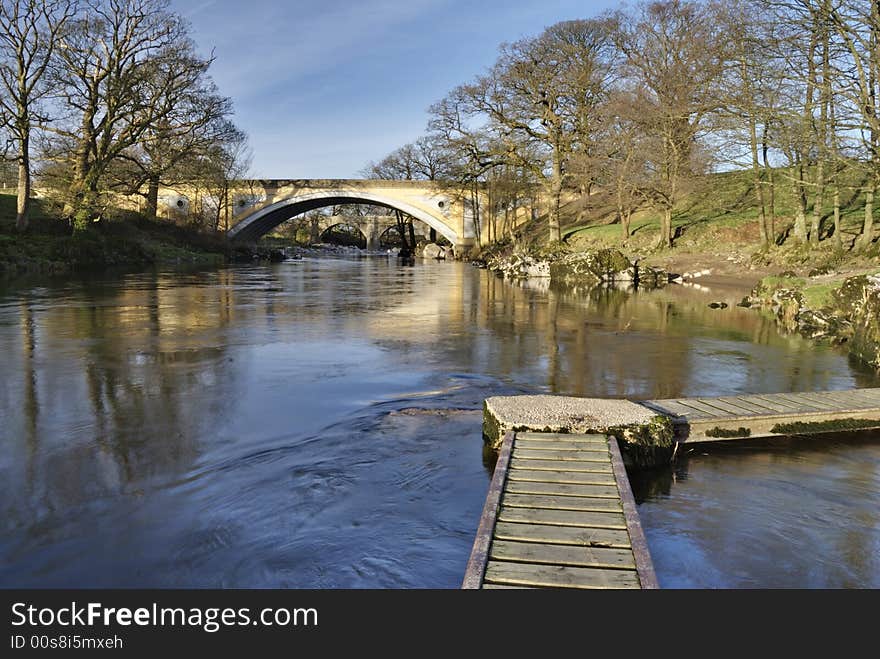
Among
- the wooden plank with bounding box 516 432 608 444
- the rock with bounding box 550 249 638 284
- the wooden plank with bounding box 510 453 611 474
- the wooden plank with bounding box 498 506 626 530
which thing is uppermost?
the rock with bounding box 550 249 638 284

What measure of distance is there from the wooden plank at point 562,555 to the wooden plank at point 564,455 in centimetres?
168

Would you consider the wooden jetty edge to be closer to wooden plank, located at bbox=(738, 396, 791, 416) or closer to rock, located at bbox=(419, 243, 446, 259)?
wooden plank, located at bbox=(738, 396, 791, 416)

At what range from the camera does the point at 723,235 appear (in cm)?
3559

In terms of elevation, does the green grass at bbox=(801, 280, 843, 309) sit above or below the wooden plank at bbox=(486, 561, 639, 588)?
above

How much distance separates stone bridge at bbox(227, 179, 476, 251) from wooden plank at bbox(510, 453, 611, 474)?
59.9 m

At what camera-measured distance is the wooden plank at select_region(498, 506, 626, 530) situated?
4.59 metres

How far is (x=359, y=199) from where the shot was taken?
6788 centimetres

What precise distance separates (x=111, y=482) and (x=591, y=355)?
8806mm

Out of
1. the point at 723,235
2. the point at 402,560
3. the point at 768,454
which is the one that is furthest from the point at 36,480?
the point at 723,235

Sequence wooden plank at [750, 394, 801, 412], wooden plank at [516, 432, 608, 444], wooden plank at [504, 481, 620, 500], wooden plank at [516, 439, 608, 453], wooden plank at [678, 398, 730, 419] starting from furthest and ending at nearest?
1. wooden plank at [750, 394, 801, 412]
2. wooden plank at [678, 398, 730, 419]
3. wooden plank at [516, 432, 608, 444]
4. wooden plank at [516, 439, 608, 453]
5. wooden plank at [504, 481, 620, 500]

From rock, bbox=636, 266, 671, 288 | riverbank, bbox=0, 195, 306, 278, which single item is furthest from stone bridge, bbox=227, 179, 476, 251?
rock, bbox=636, 266, 671, 288

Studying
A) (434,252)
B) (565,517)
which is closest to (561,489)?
(565,517)

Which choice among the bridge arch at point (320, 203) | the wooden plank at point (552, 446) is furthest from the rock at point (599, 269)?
the bridge arch at point (320, 203)

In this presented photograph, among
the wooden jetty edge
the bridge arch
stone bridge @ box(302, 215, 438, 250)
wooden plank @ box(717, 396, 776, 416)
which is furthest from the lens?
stone bridge @ box(302, 215, 438, 250)
